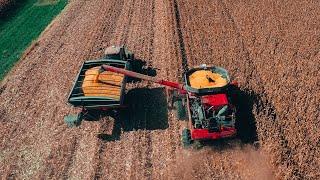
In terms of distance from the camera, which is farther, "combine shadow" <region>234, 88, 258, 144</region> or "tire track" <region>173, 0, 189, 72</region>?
"tire track" <region>173, 0, 189, 72</region>

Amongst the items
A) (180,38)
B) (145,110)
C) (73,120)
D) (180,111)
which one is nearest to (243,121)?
(180,111)

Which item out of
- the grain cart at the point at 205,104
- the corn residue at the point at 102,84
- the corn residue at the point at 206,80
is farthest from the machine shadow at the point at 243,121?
the corn residue at the point at 102,84

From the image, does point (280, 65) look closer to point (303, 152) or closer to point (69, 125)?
point (303, 152)

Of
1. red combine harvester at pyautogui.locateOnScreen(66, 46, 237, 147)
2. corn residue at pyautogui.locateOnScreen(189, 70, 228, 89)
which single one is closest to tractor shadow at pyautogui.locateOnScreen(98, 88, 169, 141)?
red combine harvester at pyautogui.locateOnScreen(66, 46, 237, 147)

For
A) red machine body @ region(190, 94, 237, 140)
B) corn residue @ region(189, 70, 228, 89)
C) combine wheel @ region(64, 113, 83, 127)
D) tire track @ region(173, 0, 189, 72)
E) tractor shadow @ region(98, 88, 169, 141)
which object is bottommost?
tractor shadow @ region(98, 88, 169, 141)

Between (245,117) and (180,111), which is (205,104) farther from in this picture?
(245,117)

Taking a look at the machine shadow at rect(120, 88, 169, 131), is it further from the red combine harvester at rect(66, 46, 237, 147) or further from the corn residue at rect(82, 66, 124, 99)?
the corn residue at rect(82, 66, 124, 99)
